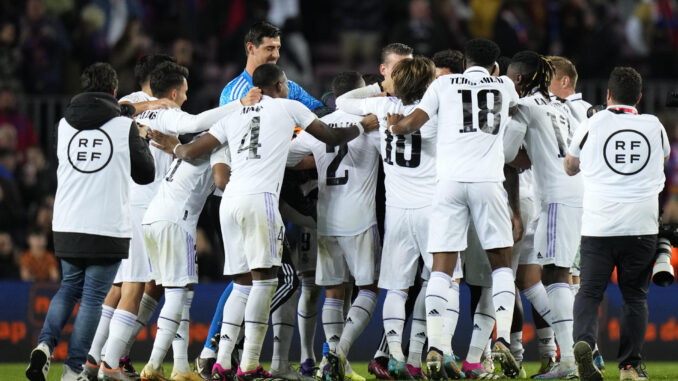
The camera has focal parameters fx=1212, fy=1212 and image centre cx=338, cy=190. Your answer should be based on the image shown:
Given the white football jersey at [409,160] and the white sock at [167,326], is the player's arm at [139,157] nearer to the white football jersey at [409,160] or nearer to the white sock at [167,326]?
the white sock at [167,326]

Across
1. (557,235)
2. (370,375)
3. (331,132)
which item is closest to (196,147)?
(331,132)

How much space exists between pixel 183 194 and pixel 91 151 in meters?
0.84

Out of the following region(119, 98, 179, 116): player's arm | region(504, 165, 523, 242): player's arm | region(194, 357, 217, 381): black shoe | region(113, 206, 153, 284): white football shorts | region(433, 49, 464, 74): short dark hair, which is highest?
region(433, 49, 464, 74): short dark hair

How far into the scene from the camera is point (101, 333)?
10.0 m

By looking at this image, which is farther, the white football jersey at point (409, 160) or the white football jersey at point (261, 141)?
the white football jersey at point (409, 160)

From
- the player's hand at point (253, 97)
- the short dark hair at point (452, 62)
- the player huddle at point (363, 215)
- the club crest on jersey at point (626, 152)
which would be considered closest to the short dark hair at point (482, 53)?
the player huddle at point (363, 215)

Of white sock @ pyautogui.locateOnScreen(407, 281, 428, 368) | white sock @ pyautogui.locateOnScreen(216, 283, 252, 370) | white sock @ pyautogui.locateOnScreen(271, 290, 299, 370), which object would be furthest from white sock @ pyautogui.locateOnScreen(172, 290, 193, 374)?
white sock @ pyautogui.locateOnScreen(407, 281, 428, 368)

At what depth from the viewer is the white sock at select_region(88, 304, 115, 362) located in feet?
32.5

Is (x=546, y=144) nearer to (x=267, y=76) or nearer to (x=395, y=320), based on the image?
(x=395, y=320)

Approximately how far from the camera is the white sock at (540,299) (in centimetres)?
990

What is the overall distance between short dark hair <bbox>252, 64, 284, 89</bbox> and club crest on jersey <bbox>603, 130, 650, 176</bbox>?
8.33ft

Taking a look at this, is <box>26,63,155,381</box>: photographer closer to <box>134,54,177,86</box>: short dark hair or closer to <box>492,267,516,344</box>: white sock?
<box>134,54,177,86</box>: short dark hair

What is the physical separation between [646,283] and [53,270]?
7303mm

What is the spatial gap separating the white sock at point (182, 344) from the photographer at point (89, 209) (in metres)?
0.78
